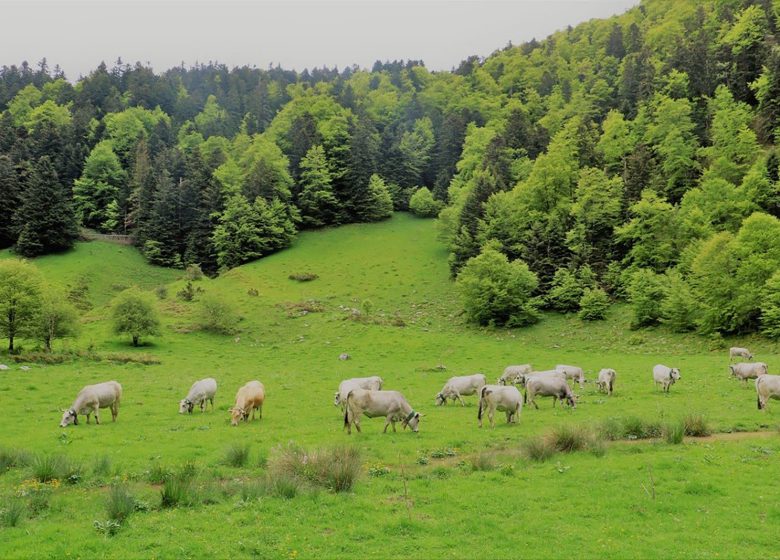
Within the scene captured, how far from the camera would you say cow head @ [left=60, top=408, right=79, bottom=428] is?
20.4 meters

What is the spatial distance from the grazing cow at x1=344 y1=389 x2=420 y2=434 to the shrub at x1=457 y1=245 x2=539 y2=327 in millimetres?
36951

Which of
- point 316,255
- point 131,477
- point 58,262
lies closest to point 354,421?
point 131,477

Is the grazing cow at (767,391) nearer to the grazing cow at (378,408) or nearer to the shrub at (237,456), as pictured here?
the grazing cow at (378,408)

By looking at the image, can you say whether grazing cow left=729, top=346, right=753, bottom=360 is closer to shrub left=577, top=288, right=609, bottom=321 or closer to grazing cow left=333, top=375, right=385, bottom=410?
shrub left=577, top=288, right=609, bottom=321

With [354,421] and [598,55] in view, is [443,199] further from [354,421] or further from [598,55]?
[354,421]

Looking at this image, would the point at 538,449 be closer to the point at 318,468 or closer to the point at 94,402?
the point at 318,468

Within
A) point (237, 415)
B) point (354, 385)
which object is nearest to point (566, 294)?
point (354, 385)

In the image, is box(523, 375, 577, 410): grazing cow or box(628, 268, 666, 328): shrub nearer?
box(523, 375, 577, 410): grazing cow

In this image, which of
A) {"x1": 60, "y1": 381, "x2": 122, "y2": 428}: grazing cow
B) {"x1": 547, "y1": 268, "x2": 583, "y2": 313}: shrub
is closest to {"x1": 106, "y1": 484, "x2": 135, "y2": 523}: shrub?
{"x1": 60, "y1": 381, "x2": 122, "y2": 428}: grazing cow

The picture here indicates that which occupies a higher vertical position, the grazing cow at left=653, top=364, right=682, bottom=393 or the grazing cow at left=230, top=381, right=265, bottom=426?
the grazing cow at left=230, top=381, right=265, bottom=426

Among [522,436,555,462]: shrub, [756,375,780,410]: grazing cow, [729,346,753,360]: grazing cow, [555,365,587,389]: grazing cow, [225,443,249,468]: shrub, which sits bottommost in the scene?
[729,346,753,360]: grazing cow

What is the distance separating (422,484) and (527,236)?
57.6 m

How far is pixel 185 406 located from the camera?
2405cm

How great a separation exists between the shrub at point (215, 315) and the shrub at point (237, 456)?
39249 millimetres
